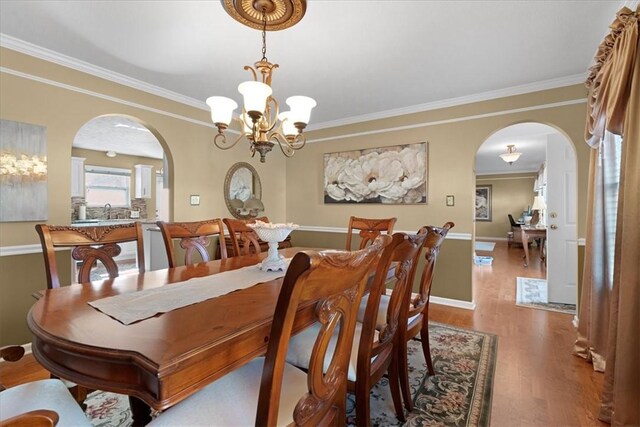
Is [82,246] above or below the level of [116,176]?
below

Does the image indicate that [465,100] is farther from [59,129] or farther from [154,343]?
[59,129]

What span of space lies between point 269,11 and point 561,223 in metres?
4.03

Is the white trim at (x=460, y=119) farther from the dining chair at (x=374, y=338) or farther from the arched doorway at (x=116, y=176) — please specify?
the arched doorway at (x=116, y=176)

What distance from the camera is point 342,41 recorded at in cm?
228

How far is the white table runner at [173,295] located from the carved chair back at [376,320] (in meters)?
0.57

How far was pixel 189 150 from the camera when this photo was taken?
3.54 m

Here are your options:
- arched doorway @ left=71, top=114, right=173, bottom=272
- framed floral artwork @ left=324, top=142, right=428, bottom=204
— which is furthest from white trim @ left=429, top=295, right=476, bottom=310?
arched doorway @ left=71, top=114, right=173, bottom=272

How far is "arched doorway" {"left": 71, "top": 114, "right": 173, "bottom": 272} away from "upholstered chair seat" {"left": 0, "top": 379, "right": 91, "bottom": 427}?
4.45 meters

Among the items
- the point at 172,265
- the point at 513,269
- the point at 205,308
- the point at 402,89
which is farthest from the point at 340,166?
the point at 513,269

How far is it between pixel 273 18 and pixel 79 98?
207 centimetres

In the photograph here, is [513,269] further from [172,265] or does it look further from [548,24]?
[172,265]

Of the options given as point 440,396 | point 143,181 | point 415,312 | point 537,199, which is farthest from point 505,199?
point 143,181

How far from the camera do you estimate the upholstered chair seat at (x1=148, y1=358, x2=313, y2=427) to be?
2.85 feet

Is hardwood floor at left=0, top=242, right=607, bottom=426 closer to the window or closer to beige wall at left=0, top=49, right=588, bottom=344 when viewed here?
beige wall at left=0, top=49, right=588, bottom=344
